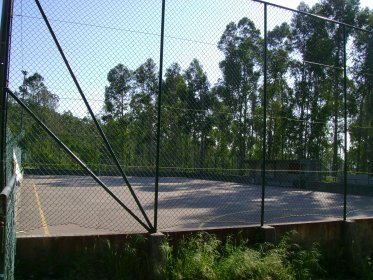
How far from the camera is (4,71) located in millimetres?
5355

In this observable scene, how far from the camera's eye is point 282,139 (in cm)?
1146

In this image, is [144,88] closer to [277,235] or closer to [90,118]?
[90,118]

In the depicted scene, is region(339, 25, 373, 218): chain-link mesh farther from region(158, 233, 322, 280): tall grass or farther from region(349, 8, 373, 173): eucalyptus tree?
region(158, 233, 322, 280): tall grass

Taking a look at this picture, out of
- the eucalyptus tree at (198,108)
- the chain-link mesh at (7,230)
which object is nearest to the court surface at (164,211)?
the eucalyptus tree at (198,108)

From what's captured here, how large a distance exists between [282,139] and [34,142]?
698cm

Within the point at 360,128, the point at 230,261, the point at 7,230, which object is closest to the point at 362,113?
the point at 360,128

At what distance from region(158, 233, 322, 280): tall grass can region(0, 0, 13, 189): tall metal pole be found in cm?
247

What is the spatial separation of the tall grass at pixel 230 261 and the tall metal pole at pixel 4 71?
2466 millimetres

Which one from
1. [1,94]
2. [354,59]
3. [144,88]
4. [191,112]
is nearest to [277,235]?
[191,112]

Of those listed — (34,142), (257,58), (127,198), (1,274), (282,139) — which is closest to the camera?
(1,274)

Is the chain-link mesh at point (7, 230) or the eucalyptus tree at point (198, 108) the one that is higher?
the eucalyptus tree at point (198, 108)

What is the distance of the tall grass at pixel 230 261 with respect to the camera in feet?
18.8

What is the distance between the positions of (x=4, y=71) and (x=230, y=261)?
158 inches

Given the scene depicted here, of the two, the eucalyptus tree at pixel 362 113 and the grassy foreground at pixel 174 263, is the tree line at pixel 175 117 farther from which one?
the eucalyptus tree at pixel 362 113
